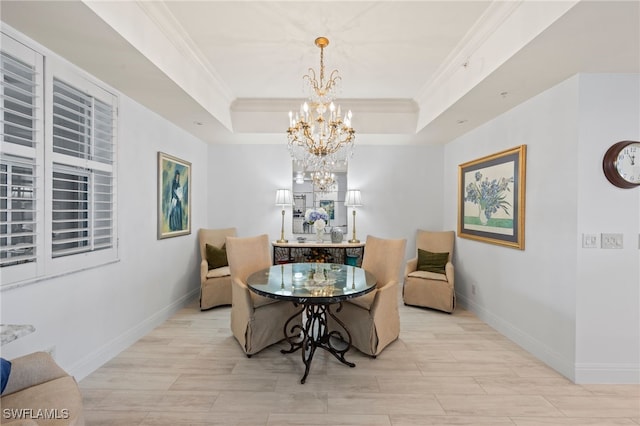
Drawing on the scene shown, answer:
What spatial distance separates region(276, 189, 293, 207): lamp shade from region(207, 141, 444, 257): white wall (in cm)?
22

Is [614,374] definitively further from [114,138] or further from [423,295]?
[114,138]

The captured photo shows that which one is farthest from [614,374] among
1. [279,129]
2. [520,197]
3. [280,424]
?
[279,129]

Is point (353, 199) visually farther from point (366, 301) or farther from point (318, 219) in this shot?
point (366, 301)

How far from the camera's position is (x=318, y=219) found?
4656 millimetres

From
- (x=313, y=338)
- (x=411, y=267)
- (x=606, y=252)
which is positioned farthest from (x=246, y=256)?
(x=606, y=252)

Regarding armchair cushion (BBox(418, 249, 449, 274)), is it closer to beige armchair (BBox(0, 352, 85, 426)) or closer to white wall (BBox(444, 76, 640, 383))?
white wall (BBox(444, 76, 640, 383))

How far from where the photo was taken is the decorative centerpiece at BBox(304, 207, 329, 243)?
4617mm

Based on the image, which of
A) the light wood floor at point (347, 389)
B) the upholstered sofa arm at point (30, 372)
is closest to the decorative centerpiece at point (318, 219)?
the light wood floor at point (347, 389)

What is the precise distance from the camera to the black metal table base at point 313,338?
2.54 meters

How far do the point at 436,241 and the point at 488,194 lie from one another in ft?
3.68

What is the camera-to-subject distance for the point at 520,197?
297 centimetres

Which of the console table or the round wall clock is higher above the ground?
the round wall clock

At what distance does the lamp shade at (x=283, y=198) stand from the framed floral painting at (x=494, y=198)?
255 centimetres

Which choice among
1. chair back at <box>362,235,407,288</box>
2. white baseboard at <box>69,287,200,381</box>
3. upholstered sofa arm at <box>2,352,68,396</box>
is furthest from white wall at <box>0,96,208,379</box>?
chair back at <box>362,235,407,288</box>
